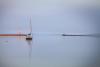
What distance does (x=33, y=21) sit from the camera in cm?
130

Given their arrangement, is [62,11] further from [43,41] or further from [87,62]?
[87,62]

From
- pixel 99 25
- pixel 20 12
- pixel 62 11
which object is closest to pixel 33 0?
pixel 20 12

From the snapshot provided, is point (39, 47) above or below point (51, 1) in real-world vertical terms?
below

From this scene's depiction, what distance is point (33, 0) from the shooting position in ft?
4.30

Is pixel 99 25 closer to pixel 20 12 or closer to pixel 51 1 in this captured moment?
pixel 51 1

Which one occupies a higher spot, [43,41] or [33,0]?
[33,0]

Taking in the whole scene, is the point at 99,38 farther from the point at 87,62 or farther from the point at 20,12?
the point at 20,12

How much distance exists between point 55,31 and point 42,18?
18 cm

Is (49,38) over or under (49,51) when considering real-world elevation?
over

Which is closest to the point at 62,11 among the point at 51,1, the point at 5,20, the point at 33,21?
the point at 51,1

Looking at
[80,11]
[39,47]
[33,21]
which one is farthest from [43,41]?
[80,11]

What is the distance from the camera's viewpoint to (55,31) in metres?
1.31

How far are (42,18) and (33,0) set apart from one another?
194 mm

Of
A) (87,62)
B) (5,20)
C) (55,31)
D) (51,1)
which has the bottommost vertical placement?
(87,62)
